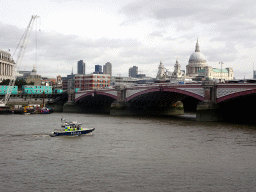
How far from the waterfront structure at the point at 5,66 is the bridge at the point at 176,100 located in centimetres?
7072

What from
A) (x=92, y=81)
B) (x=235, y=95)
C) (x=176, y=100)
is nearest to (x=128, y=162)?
(x=235, y=95)

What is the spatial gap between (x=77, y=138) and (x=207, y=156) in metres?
15.8

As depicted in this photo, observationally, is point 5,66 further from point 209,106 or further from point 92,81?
point 209,106

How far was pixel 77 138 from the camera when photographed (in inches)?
1610

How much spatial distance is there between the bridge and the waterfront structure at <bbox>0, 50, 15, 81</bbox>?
70.7 m

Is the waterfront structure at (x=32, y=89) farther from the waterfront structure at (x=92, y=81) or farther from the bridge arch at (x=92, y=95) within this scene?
the bridge arch at (x=92, y=95)

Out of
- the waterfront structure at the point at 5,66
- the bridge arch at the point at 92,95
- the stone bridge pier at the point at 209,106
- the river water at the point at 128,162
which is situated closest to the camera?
the river water at the point at 128,162

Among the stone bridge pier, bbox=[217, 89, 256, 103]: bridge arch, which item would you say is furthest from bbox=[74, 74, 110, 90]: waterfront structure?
bbox=[217, 89, 256, 103]: bridge arch

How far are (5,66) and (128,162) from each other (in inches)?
5944

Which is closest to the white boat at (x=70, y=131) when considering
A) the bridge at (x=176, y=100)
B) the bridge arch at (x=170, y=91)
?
the bridge at (x=176, y=100)

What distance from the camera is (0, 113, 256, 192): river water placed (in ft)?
73.7

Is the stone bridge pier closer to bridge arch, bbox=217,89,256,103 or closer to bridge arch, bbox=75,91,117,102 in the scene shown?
A: bridge arch, bbox=217,89,256,103

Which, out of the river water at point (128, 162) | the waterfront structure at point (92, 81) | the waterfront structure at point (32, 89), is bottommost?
the river water at point (128, 162)

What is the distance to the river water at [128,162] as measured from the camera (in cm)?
2247
